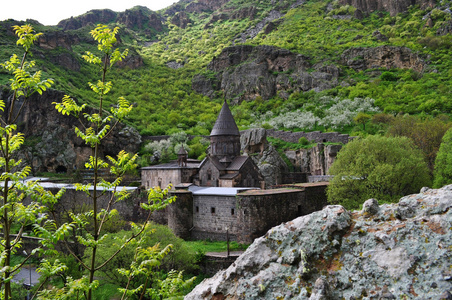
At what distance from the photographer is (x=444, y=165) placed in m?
22.8

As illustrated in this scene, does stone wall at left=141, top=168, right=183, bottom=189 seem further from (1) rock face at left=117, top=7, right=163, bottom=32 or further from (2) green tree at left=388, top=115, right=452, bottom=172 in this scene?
(1) rock face at left=117, top=7, right=163, bottom=32

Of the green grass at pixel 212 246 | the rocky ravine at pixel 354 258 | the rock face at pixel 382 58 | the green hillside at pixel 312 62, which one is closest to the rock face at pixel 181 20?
the green hillside at pixel 312 62

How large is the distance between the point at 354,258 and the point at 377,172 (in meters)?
19.0

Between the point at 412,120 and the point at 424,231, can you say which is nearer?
the point at 424,231

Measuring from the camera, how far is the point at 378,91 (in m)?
57.0

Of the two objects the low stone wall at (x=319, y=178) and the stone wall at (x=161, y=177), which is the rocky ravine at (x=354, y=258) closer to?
the stone wall at (x=161, y=177)

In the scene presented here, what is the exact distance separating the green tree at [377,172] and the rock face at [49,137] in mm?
34750

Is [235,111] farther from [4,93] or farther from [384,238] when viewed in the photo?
[384,238]

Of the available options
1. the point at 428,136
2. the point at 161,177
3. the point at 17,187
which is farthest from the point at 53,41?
the point at 17,187

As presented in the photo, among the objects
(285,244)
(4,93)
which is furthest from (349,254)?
(4,93)

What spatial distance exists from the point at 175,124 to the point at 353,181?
48326mm

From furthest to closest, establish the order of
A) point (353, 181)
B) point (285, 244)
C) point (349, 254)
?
1. point (353, 181)
2. point (285, 244)
3. point (349, 254)

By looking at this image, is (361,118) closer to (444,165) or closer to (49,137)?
(444,165)

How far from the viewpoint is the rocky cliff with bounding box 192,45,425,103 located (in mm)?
67562
